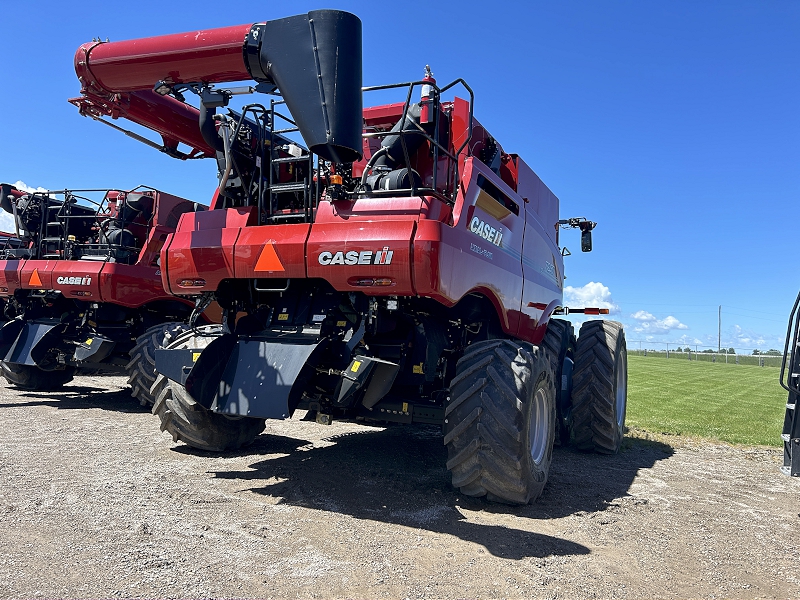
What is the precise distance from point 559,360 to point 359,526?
4208mm

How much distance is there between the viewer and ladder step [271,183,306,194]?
5.04 metres

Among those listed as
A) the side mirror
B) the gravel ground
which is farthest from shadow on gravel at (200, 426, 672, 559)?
the side mirror

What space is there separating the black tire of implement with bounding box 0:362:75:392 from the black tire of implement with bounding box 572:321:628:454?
8.74m

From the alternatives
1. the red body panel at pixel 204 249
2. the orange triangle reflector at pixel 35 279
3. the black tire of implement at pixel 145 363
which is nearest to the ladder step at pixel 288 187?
the red body panel at pixel 204 249

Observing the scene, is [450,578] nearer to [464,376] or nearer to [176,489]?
[464,376]

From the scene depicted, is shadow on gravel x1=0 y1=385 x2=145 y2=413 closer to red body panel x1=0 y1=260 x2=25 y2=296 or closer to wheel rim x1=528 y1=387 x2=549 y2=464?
red body panel x1=0 y1=260 x2=25 y2=296

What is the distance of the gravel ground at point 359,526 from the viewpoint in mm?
3176

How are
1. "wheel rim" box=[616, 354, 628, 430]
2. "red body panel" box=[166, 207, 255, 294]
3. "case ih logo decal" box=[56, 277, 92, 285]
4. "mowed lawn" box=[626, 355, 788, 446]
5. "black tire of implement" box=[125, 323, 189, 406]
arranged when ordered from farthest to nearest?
"mowed lawn" box=[626, 355, 788, 446]
"case ih logo decal" box=[56, 277, 92, 285]
"black tire of implement" box=[125, 323, 189, 406]
"wheel rim" box=[616, 354, 628, 430]
"red body panel" box=[166, 207, 255, 294]

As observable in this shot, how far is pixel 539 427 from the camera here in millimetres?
5254

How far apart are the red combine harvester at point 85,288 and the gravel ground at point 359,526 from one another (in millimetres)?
2736

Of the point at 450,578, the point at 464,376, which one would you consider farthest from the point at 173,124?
the point at 450,578

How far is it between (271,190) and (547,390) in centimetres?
293

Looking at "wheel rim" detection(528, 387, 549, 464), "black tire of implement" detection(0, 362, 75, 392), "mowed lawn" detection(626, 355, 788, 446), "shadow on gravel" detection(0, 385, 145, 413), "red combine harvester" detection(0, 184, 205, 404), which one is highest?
"red combine harvester" detection(0, 184, 205, 404)

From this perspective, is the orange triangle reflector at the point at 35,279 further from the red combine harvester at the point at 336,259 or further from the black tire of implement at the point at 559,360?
the black tire of implement at the point at 559,360
